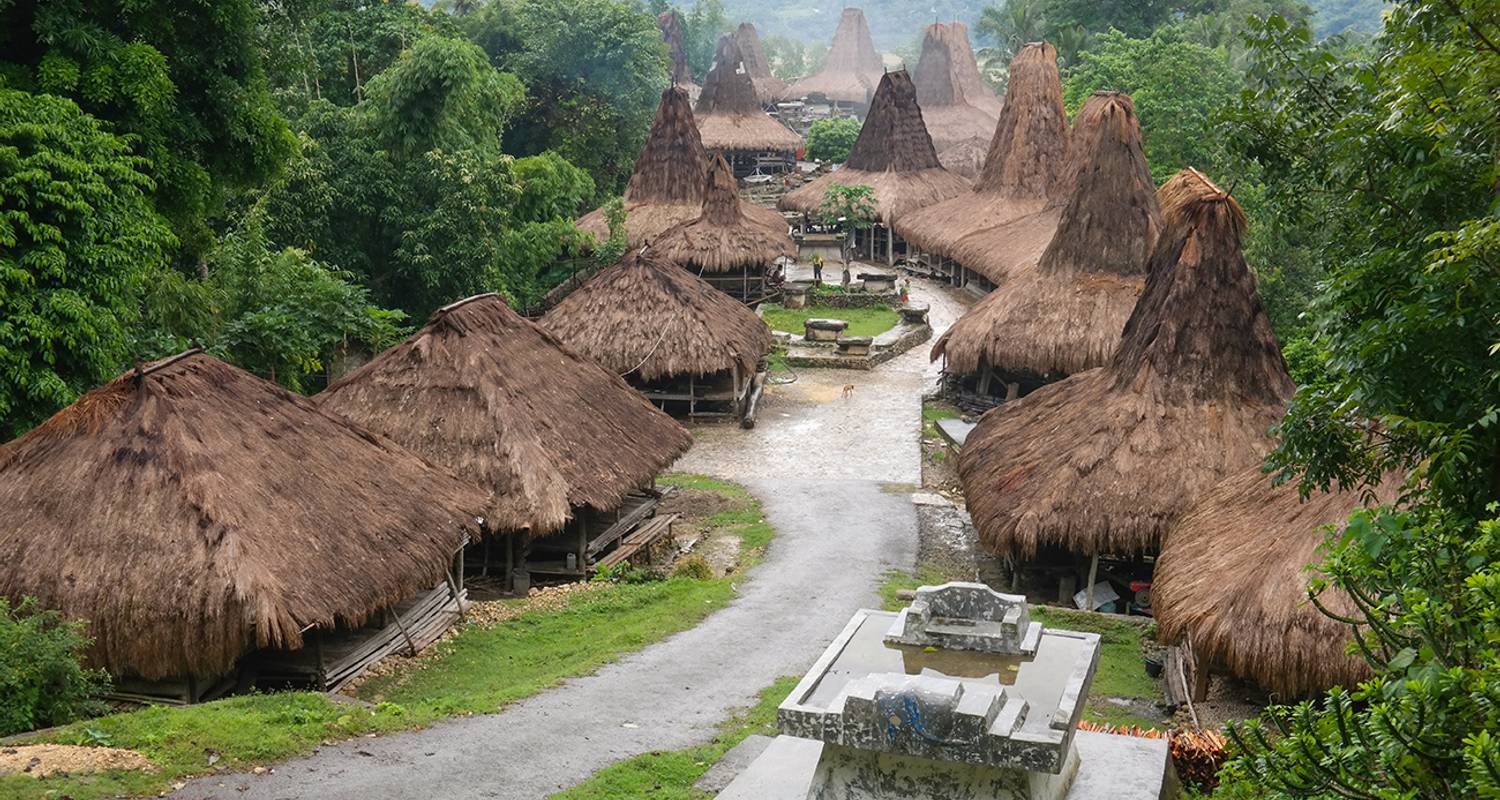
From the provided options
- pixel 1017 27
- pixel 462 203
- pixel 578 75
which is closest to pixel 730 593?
pixel 462 203

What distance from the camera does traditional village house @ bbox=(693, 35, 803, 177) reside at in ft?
194

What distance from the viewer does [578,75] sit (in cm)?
4528

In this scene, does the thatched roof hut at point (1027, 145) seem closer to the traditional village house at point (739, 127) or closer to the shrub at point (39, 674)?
the traditional village house at point (739, 127)

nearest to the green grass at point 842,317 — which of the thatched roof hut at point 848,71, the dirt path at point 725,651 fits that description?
the dirt path at point 725,651

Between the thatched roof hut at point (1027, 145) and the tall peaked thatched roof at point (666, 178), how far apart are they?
293 inches

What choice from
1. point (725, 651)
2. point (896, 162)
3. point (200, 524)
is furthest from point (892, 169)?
point (200, 524)

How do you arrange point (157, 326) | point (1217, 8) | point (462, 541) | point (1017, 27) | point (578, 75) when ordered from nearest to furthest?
1. point (462, 541)
2. point (157, 326)
3. point (578, 75)
4. point (1217, 8)
5. point (1017, 27)

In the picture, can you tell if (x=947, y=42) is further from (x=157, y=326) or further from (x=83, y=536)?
(x=83, y=536)

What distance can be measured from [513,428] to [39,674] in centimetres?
789

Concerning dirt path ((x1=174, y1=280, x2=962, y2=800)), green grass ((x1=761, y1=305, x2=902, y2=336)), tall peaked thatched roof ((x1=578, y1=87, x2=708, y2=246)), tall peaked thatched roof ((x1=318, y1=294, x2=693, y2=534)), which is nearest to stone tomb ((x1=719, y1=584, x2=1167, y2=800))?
dirt path ((x1=174, y1=280, x2=962, y2=800))

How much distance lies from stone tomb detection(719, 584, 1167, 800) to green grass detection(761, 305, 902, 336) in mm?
27753

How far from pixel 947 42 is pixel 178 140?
167 feet

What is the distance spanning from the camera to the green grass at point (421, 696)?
10.9 m

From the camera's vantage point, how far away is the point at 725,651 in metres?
15.7
